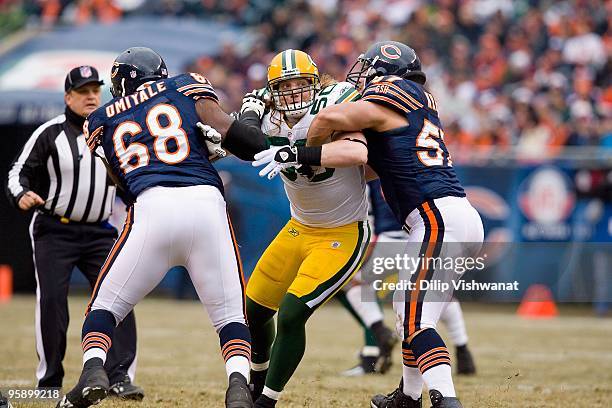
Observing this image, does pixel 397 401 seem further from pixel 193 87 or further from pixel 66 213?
pixel 66 213

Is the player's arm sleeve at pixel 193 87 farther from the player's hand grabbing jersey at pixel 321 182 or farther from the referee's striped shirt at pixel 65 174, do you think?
the referee's striped shirt at pixel 65 174

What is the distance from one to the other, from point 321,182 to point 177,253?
37.3 inches

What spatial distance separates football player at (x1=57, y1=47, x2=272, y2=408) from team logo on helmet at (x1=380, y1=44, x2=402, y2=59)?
92 centimetres

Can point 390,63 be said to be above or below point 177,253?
above

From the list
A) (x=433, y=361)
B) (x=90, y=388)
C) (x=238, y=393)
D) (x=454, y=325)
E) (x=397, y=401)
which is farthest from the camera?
(x=454, y=325)

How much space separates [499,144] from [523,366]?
561cm

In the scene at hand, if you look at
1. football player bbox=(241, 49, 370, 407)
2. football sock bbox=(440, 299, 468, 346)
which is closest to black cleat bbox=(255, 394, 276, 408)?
football player bbox=(241, 49, 370, 407)

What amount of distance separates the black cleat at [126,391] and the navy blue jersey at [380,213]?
269 cm

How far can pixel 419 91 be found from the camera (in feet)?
17.6

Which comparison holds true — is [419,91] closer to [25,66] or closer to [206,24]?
[25,66]

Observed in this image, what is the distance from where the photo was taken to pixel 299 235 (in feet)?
18.6

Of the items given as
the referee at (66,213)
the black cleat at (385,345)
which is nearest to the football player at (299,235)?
the referee at (66,213)

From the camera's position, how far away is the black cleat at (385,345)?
7.63m

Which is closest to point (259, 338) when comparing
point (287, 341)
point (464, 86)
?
point (287, 341)
